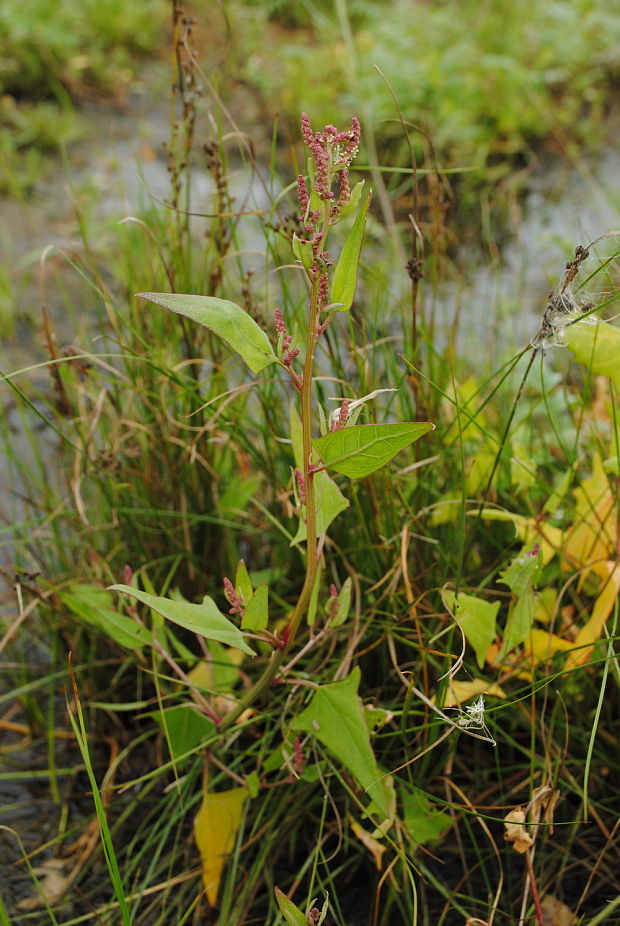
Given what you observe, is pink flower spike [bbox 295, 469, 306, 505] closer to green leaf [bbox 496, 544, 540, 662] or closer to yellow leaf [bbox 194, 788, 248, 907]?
green leaf [bbox 496, 544, 540, 662]

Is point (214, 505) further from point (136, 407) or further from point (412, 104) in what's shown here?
point (412, 104)

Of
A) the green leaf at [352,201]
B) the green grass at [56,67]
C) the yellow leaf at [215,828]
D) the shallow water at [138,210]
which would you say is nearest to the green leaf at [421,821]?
the yellow leaf at [215,828]

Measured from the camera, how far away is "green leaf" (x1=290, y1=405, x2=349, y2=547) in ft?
3.07

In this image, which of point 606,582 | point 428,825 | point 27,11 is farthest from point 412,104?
point 428,825

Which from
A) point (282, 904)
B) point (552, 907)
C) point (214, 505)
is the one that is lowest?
point (552, 907)

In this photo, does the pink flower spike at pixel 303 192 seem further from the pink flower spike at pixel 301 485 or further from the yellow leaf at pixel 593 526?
the yellow leaf at pixel 593 526

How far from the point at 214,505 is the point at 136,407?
0.84 ft

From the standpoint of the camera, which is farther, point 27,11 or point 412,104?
point 27,11

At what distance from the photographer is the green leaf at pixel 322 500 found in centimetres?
94

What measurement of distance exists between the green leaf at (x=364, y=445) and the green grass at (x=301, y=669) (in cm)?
23

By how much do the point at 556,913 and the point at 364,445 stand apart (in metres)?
0.79

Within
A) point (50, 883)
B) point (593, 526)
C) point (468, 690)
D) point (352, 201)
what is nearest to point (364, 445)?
point (352, 201)

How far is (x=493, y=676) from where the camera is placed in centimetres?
124

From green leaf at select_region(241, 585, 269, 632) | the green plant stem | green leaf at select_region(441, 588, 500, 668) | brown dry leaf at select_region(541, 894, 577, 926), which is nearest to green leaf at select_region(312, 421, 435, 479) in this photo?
the green plant stem
